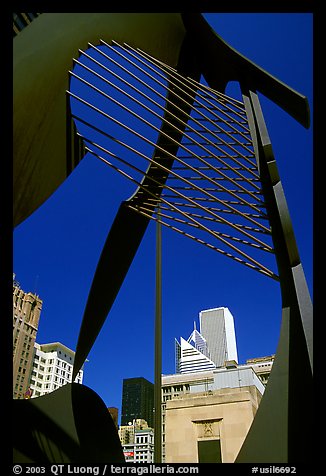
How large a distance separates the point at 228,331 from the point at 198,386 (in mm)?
100045

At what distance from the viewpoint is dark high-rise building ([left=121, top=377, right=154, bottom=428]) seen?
103 m

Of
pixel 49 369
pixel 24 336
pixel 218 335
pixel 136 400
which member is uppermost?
pixel 218 335

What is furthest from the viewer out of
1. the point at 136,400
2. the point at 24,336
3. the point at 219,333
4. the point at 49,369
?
the point at 219,333

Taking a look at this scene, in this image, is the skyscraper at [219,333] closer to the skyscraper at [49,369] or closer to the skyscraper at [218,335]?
the skyscraper at [218,335]

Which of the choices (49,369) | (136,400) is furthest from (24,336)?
(136,400)

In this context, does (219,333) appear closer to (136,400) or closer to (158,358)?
(136,400)

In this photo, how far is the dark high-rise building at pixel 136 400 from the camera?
103 metres

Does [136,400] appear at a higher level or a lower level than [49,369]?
lower

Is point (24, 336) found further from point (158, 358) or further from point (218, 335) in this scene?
point (218, 335)

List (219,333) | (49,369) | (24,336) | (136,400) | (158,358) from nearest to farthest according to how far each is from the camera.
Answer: (158,358), (24,336), (49,369), (136,400), (219,333)

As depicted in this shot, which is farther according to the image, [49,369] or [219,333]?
[219,333]

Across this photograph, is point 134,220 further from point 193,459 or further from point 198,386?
point 198,386

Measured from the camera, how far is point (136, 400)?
105625mm

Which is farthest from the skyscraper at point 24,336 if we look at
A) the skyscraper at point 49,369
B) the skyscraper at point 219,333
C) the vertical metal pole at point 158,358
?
the skyscraper at point 219,333
